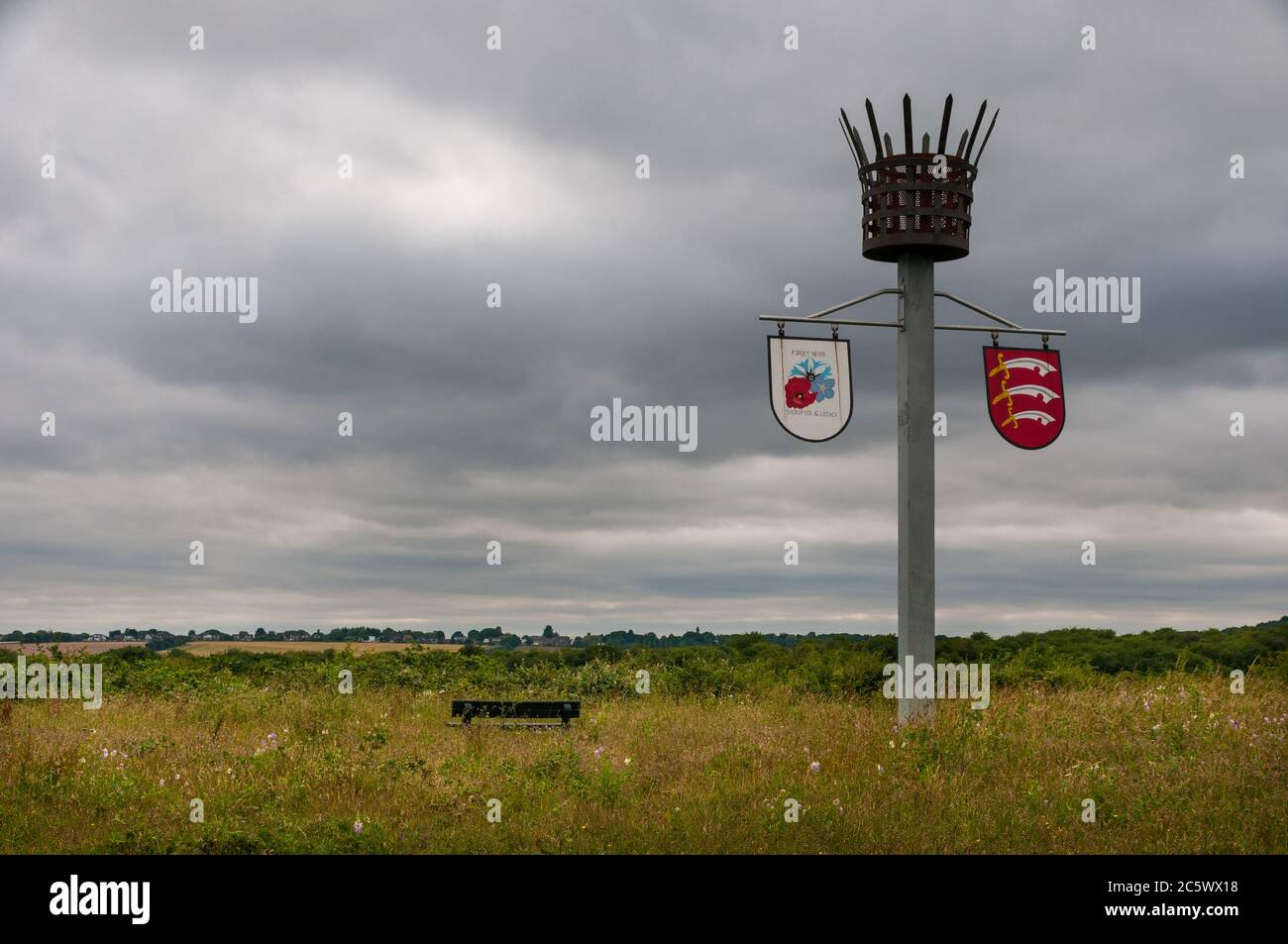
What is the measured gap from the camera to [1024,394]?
1378cm

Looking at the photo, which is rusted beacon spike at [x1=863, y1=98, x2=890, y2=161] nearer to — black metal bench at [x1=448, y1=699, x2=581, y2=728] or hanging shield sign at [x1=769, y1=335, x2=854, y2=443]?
hanging shield sign at [x1=769, y1=335, x2=854, y2=443]

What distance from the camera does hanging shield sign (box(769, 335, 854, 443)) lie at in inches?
518

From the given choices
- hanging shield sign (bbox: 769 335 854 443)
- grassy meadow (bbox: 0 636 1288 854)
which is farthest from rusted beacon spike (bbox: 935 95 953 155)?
grassy meadow (bbox: 0 636 1288 854)

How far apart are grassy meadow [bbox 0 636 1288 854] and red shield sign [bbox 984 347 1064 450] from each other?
3.71m

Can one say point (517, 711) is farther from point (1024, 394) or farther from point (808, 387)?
point (1024, 394)

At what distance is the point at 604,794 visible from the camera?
1114 centimetres

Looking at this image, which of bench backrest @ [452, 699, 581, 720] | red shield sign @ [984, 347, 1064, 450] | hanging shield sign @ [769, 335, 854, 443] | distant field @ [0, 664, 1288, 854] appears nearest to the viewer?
distant field @ [0, 664, 1288, 854]

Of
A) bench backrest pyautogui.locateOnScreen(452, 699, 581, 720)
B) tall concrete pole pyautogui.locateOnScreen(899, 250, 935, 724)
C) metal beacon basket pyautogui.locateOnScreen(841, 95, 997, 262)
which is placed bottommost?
bench backrest pyautogui.locateOnScreen(452, 699, 581, 720)

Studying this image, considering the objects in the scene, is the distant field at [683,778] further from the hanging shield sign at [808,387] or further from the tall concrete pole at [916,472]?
the hanging shield sign at [808,387]

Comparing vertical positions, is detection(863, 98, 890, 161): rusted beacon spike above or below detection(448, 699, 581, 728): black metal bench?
above

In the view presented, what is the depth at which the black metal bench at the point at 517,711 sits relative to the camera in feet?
50.6

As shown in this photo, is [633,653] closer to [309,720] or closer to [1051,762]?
[309,720]
